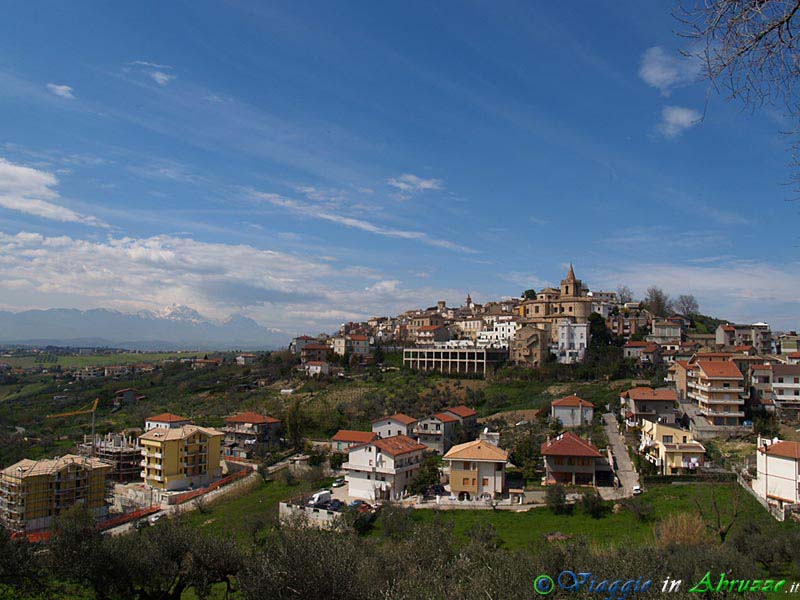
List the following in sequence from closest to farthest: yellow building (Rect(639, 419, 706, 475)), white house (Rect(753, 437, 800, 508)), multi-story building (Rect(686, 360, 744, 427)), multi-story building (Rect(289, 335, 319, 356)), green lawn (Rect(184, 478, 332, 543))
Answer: white house (Rect(753, 437, 800, 508)) → green lawn (Rect(184, 478, 332, 543)) → yellow building (Rect(639, 419, 706, 475)) → multi-story building (Rect(686, 360, 744, 427)) → multi-story building (Rect(289, 335, 319, 356))

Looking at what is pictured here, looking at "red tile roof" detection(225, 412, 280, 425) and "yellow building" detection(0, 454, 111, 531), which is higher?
"red tile roof" detection(225, 412, 280, 425)

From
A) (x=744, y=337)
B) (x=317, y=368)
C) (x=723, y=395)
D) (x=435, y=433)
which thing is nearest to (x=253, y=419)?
(x=435, y=433)

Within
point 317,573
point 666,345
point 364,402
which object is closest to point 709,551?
point 317,573

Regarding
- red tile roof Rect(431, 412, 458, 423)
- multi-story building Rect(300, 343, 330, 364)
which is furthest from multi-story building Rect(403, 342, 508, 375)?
red tile roof Rect(431, 412, 458, 423)

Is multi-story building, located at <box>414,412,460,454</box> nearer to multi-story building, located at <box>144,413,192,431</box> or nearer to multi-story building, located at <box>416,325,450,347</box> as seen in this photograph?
multi-story building, located at <box>144,413,192,431</box>

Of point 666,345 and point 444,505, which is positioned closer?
point 444,505

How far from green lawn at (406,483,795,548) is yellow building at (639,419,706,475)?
2.55 meters

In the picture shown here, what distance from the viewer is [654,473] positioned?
3186cm

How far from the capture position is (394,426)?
43.6 meters

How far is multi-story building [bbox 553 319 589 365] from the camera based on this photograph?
66312mm

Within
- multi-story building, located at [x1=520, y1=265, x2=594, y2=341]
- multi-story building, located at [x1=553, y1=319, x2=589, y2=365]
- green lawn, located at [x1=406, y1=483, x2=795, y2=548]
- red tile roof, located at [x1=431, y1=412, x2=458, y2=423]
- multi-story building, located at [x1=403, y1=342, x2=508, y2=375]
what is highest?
multi-story building, located at [x1=520, y1=265, x2=594, y2=341]

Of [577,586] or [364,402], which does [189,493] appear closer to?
[364,402]

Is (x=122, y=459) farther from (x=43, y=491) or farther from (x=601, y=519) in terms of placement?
(x=601, y=519)

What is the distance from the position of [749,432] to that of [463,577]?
32446 mm
